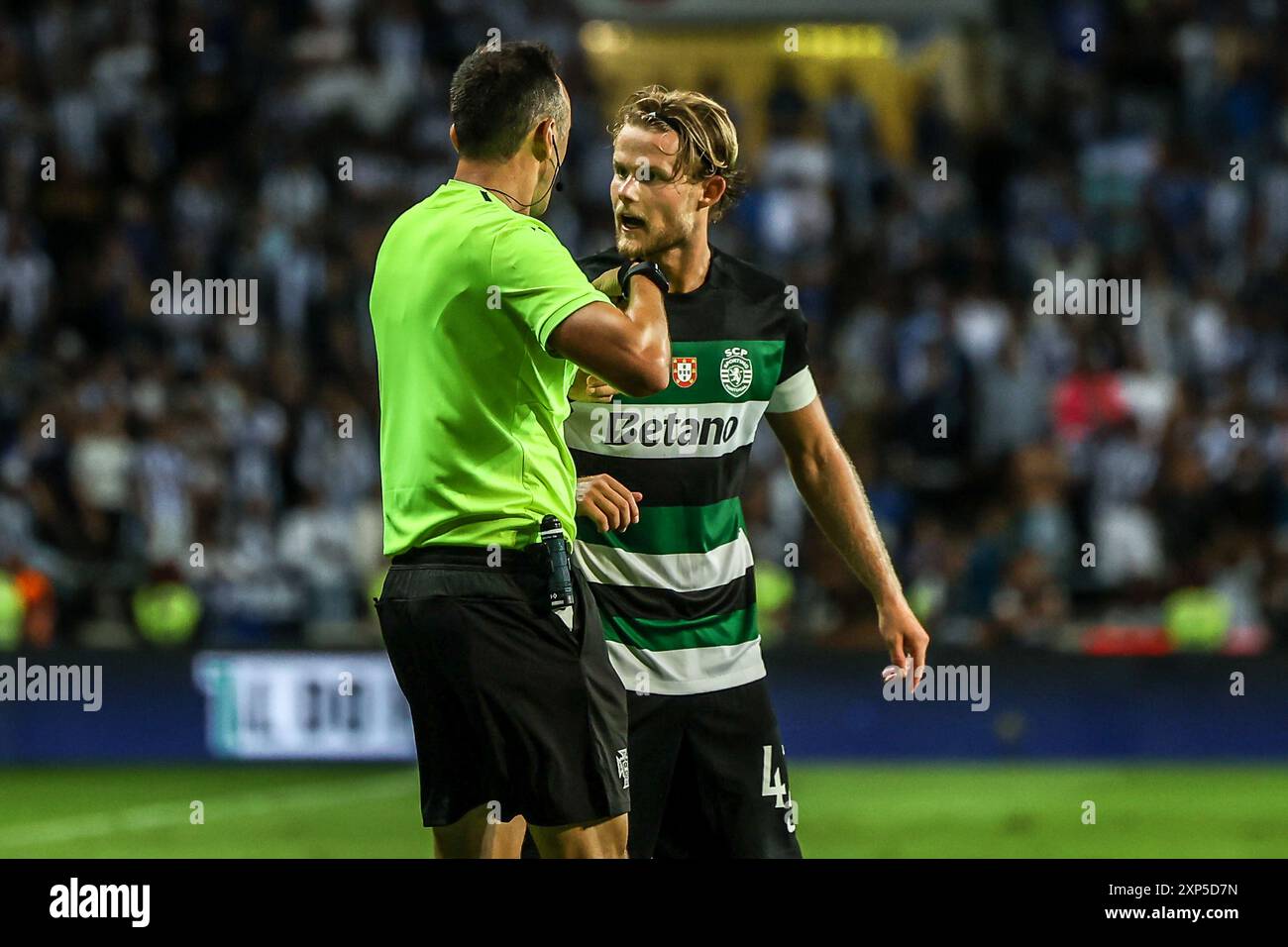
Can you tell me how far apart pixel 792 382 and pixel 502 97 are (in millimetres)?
1383

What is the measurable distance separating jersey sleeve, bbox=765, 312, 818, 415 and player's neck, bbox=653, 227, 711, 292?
0.94 ft

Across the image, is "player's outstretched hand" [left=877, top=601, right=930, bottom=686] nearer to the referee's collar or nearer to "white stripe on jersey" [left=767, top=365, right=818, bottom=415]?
"white stripe on jersey" [left=767, top=365, right=818, bottom=415]

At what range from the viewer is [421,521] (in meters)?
4.31

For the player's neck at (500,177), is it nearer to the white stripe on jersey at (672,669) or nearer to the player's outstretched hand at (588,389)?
the player's outstretched hand at (588,389)

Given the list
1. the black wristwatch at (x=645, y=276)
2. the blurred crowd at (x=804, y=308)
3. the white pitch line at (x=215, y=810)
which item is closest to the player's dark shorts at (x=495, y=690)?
the black wristwatch at (x=645, y=276)

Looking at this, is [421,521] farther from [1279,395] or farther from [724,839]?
[1279,395]

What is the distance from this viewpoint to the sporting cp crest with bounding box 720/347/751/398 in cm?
525

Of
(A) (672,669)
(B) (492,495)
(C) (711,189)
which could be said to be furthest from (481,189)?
(A) (672,669)

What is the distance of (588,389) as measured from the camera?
496cm

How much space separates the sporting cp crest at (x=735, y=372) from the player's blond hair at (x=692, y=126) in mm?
440

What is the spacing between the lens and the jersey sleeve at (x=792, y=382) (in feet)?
17.6

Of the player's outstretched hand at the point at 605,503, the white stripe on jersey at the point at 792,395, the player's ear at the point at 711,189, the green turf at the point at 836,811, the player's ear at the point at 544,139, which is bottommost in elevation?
the green turf at the point at 836,811
